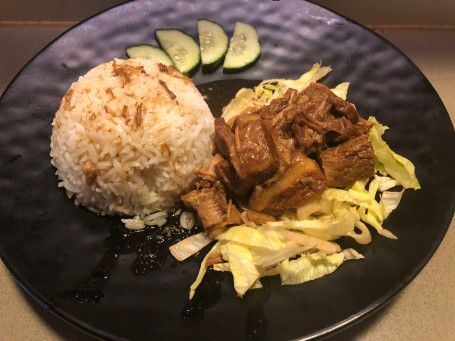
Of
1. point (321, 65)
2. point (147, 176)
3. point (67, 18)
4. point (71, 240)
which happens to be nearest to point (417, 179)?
point (321, 65)

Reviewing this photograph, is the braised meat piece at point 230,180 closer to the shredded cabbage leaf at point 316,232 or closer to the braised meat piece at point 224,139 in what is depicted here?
the braised meat piece at point 224,139

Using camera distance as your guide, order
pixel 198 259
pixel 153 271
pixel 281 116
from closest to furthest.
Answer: pixel 153 271 < pixel 198 259 < pixel 281 116

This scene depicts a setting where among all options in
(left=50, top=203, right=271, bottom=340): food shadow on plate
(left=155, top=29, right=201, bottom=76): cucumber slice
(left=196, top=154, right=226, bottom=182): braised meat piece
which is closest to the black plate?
(left=50, top=203, right=271, bottom=340): food shadow on plate

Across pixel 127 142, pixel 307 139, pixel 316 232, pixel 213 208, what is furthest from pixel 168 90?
pixel 316 232

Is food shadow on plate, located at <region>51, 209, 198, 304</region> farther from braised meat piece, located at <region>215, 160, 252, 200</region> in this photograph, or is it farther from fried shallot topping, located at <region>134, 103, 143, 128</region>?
fried shallot topping, located at <region>134, 103, 143, 128</region>

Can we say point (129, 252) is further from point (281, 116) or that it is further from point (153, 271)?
point (281, 116)

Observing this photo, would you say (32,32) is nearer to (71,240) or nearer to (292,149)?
(71,240)

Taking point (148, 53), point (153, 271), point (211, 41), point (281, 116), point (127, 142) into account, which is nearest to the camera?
point (153, 271)

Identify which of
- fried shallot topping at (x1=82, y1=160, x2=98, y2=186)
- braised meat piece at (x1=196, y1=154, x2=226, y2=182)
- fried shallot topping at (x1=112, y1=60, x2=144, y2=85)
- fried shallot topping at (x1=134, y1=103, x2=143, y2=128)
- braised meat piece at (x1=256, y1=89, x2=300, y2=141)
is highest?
fried shallot topping at (x1=112, y1=60, x2=144, y2=85)
